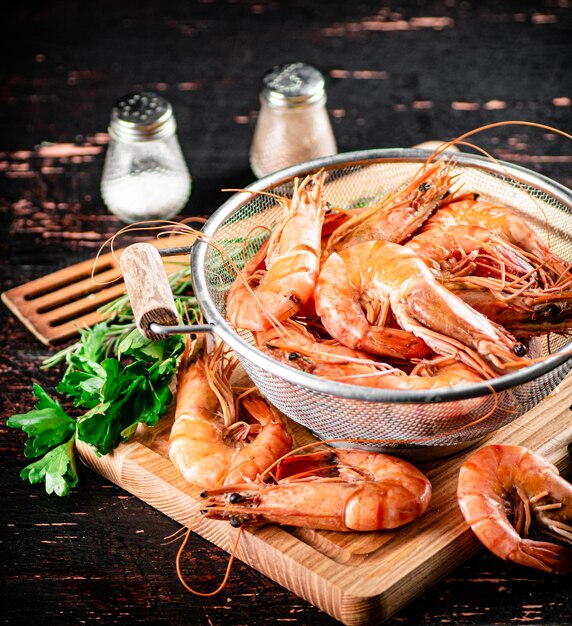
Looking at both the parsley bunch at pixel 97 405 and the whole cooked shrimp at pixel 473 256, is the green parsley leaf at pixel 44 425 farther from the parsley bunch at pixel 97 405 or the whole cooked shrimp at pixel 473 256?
the whole cooked shrimp at pixel 473 256

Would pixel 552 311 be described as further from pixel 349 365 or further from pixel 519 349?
pixel 349 365

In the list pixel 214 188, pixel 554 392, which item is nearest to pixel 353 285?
pixel 554 392

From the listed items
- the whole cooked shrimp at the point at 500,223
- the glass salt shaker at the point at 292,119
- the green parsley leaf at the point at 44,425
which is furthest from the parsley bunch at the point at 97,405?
the glass salt shaker at the point at 292,119

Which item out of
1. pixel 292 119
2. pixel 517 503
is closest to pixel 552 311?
pixel 517 503

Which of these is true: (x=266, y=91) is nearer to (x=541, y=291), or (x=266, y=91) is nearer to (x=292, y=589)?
(x=541, y=291)

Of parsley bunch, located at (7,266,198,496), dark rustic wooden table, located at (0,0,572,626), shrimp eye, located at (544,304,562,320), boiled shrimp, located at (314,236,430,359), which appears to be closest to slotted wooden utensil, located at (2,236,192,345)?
dark rustic wooden table, located at (0,0,572,626)
